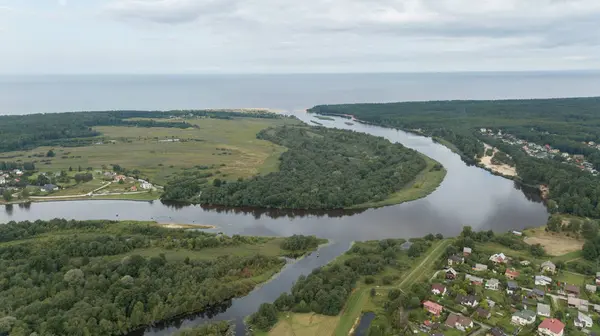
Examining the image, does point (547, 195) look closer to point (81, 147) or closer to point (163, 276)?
point (163, 276)

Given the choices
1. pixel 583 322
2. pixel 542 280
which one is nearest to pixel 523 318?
pixel 583 322

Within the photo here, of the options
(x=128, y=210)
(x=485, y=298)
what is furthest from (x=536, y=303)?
(x=128, y=210)

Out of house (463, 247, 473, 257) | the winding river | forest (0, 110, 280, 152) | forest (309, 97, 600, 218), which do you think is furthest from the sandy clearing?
forest (0, 110, 280, 152)

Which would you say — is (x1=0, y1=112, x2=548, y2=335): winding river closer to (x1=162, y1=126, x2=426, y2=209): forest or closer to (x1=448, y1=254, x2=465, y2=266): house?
(x1=162, y1=126, x2=426, y2=209): forest

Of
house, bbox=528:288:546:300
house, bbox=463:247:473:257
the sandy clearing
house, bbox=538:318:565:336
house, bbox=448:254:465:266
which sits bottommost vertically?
house, bbox=538:318:565:336

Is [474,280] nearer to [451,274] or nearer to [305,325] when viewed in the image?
[451,274]

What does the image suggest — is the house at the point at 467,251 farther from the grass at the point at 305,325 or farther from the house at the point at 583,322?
the grass at the point at 305,325

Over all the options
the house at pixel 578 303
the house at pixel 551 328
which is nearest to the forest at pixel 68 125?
the house at pixel 551 328
